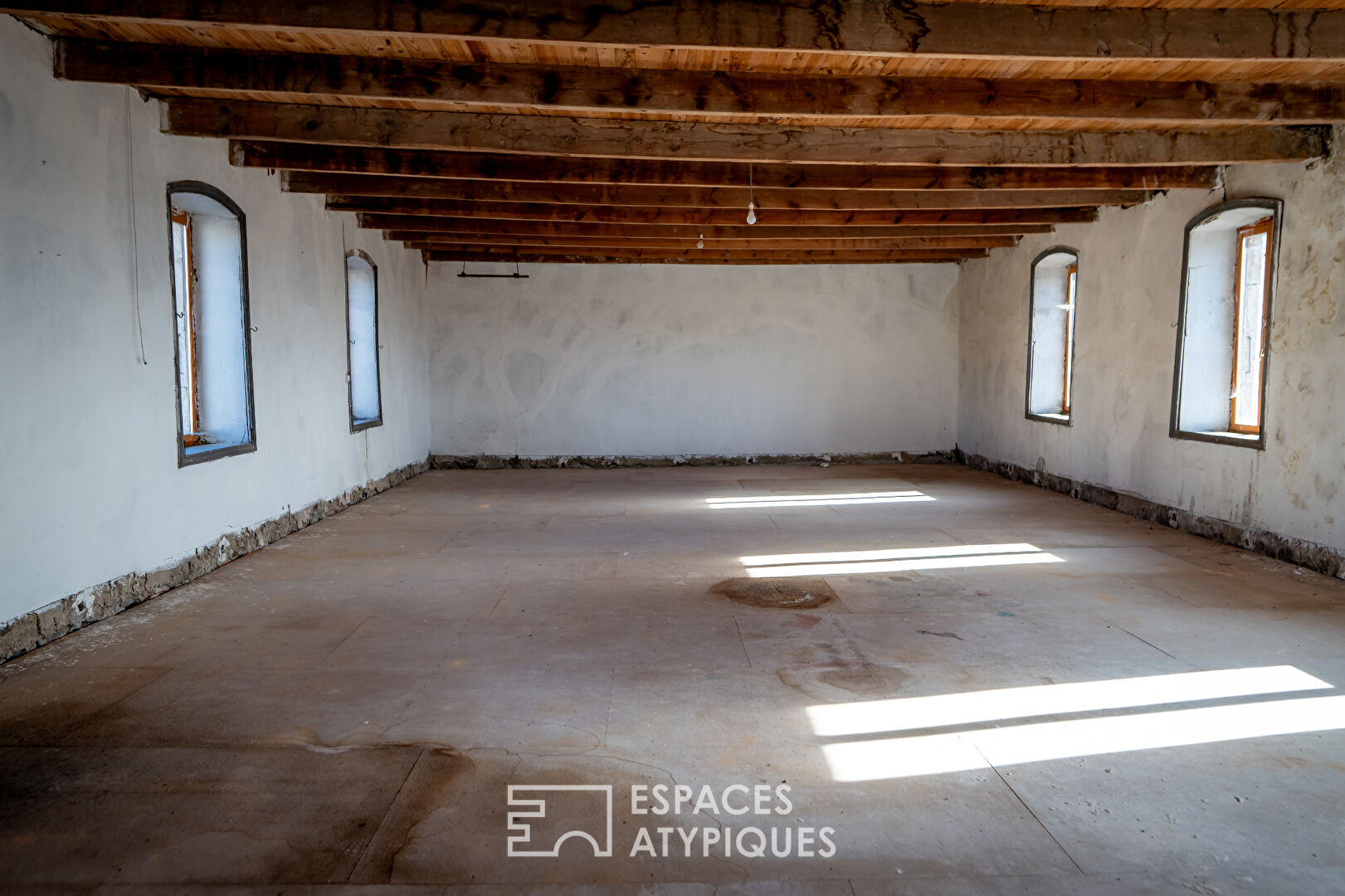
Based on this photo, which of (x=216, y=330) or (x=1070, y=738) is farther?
(x=216, y=330)

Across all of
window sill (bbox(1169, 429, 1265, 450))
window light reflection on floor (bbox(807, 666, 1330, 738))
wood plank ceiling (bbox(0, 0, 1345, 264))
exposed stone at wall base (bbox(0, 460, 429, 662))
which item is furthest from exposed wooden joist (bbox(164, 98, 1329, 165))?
window light reflection on floor (bbox(807, 666, 1330, 738))

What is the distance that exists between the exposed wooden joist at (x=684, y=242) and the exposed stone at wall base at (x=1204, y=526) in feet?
8.55

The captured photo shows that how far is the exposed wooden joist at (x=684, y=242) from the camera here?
30.0 feet

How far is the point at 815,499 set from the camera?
26.8ft

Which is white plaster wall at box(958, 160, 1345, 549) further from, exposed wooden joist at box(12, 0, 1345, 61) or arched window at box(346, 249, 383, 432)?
arched window at box(346, 249, 383, 432)

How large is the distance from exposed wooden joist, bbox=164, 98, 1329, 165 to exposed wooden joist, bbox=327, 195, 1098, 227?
6.00 feet

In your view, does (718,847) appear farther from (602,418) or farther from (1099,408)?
(602,418)

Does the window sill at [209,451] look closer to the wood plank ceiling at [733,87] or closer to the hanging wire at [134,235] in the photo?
the hanging wire at [134,235]

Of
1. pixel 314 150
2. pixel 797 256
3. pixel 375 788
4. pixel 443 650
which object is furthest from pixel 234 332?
pixel 797 256

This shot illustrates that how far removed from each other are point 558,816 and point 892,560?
142 inches

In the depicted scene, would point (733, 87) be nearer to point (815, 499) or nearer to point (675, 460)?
point (815, 499)

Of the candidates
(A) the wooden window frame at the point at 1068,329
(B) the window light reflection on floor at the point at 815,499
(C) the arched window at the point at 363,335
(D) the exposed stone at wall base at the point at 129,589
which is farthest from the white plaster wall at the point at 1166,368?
(C) the arched window at the point at 363,335

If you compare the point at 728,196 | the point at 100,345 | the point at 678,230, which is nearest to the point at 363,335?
the point at 678,230

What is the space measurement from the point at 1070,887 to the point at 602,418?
9375mm
